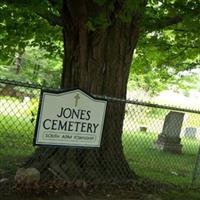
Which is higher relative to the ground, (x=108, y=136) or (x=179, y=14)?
(x=179, y=14)

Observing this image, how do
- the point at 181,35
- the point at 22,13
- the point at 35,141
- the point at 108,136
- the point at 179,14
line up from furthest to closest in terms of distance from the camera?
1. the point at 181,35
2. the point at 22,13
3. the point at 179,14
4. the point at 108,136
5. the point at 35,141

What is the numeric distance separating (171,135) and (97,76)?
8.72m

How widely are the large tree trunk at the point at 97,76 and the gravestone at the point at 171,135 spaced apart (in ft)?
24.5

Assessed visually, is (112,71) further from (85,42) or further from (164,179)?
(164,179)

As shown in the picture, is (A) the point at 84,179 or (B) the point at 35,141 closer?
(B) the point at 35,141

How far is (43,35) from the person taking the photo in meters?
12.4

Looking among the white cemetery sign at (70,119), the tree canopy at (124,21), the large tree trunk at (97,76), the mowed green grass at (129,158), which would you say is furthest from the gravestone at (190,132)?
the white cemetery sign at (70,119)

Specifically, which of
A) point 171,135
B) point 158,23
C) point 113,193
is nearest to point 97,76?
point 113,193

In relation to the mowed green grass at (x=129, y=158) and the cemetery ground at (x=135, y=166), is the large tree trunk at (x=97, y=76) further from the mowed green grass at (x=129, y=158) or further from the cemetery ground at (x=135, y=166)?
the mowed green grass at (x=129, y=158)

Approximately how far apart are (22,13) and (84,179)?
534 cm

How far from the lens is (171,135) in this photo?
15.8m

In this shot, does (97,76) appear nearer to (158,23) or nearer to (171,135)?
(158,23)

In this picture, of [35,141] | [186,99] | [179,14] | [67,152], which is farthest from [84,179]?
[186,99]

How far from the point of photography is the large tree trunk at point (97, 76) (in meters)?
7.32
